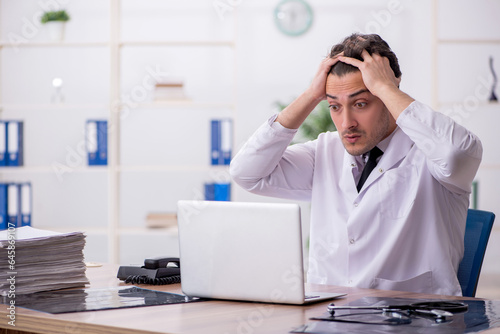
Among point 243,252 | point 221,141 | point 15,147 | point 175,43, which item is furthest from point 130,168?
point 243,252

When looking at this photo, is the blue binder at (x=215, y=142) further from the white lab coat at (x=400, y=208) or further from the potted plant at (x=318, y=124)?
the white lab coat at (x=400, y=208)

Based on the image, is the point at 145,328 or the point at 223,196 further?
the point at 223,196

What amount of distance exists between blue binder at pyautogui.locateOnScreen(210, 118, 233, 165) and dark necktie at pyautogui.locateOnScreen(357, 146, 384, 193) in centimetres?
224

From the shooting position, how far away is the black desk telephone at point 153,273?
1.76 m

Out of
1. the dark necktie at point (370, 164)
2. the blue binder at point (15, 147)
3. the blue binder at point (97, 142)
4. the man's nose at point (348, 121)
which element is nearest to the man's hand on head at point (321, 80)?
the man's nose at point (348, 121)

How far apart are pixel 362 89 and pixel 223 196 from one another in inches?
94.5

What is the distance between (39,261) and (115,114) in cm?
273

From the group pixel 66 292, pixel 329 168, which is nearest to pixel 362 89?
pixel 329 168

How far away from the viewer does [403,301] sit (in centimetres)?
144

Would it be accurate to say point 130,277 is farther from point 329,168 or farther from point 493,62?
point 493,62

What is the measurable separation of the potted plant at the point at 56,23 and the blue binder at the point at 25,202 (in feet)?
3.37

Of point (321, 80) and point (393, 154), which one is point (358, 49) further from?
point (393, 154)

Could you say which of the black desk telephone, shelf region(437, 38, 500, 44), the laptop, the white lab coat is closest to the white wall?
shelf region(437, 38, 500, 44)

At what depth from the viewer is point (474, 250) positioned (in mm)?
1971
